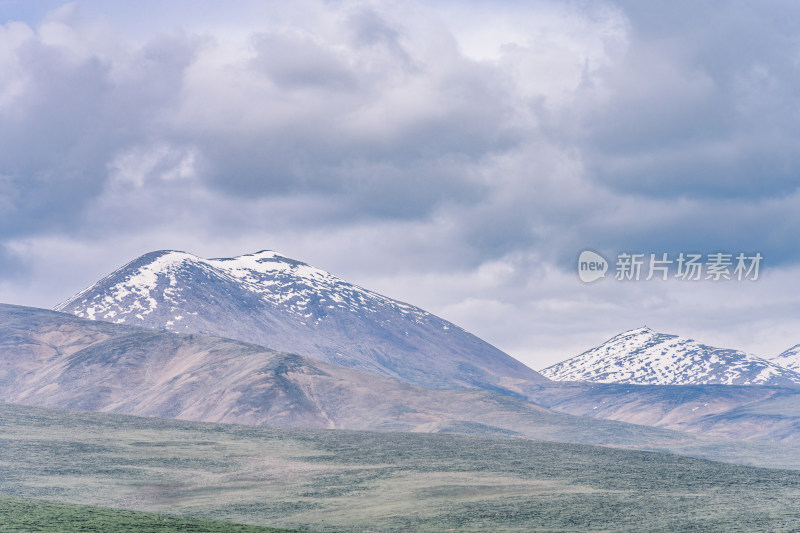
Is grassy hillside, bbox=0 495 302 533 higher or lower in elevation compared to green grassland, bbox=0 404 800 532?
lower

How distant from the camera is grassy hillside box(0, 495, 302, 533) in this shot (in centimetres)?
7200

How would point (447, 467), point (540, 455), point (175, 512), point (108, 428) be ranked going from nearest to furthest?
1. point (175, 512)
2. point (447, 467)
3. point (540, 455)
4. point (108, 428)

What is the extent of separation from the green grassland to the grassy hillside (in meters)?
2.01

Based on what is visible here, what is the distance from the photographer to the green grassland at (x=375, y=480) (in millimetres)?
93500

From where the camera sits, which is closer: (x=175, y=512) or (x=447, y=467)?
(x=175, y=512)

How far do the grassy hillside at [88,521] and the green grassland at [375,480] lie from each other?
2.01 m

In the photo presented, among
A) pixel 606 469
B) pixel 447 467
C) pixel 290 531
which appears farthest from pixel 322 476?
pixel 290 531

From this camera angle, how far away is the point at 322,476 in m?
129

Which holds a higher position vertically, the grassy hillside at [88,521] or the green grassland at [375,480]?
the green grassland at [375,480]

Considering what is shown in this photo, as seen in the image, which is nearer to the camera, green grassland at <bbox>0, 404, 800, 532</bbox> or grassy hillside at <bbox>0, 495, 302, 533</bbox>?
grassy hillside at <bbox>0, 495, 302, 533</bbox>

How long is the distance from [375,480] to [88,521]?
51794mm

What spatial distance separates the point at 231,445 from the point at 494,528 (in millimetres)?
81494

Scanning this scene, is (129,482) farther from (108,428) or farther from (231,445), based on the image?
(108,428)

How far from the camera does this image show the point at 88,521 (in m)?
77.2
